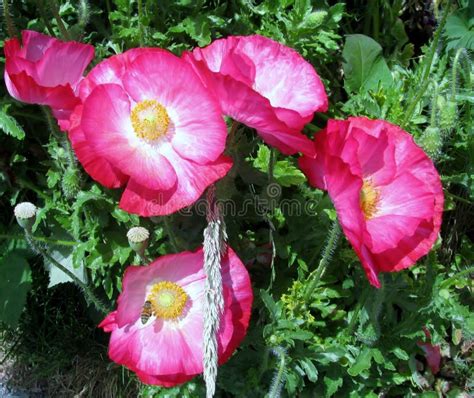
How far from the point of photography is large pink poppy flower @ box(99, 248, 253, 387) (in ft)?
5.15

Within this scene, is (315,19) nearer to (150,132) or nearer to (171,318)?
(150,132)

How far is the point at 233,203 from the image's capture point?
1969 millimetres

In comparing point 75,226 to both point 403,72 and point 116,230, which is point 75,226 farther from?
point 403,72

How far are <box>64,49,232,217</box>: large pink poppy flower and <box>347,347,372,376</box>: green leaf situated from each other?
0.80 m

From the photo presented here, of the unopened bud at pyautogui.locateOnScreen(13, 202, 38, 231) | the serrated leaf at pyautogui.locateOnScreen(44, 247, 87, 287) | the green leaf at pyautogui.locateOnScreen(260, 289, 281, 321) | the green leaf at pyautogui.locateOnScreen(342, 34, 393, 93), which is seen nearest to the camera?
the unopened bud at pyautogui.locateOnScreen(13, 202, 38, 231)

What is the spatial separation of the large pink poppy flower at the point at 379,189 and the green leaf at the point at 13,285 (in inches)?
44.4

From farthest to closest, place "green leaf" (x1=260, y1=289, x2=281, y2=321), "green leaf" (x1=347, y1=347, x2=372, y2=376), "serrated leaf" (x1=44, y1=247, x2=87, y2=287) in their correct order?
"serrated leaf" (x1=44, y1=247, x2=87, y2=287) < "green leaf" (x1=347, y1=347, x2=372, y2=376) < "green leaf" (x1=260, y1=289, x2=281, y2=321)

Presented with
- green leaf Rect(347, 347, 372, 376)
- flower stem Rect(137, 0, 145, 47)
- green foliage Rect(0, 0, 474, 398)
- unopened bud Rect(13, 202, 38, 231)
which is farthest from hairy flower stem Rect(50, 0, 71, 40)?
green leaf Rect(347, 347, 372, 376)

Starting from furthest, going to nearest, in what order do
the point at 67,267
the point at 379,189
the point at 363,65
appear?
the point at 363,65 → the point at 67,267 → the point at 379,189

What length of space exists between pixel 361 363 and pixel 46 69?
48.2 inches

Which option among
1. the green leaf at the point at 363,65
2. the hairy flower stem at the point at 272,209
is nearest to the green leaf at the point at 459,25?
the green leaf at the point at 363,65

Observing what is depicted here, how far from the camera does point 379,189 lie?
1612 millimetres

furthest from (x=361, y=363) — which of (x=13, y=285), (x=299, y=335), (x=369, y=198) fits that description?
(x=13, y=285)

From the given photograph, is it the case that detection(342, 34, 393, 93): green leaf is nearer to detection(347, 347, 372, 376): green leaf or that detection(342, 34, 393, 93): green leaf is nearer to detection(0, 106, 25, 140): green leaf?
detection(347, 347, 372, 376): green leaf
